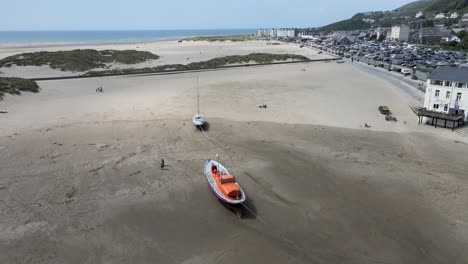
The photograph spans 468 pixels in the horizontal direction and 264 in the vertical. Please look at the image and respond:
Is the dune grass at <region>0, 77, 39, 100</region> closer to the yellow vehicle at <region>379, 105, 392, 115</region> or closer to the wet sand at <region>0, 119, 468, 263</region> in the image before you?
the wet sand at <region>0, 119, 468, 263</region>

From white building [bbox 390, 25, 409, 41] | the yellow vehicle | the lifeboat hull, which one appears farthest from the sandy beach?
white building [bbox 390, 25, 409, 41]

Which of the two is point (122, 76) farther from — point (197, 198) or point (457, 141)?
point (457, 141)

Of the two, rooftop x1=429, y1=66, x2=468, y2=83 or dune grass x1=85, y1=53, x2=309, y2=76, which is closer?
rooftop x1=429, y1=66, x2=468, y2=83

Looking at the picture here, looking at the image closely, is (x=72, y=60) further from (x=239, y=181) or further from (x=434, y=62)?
(x=434, y=62)

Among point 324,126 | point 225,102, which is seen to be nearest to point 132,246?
point 324,126

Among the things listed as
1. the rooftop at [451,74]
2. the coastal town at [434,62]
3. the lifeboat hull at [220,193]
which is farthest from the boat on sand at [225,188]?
the rooftop at [451,74]

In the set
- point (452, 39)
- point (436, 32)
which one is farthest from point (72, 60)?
point (436, 32)
